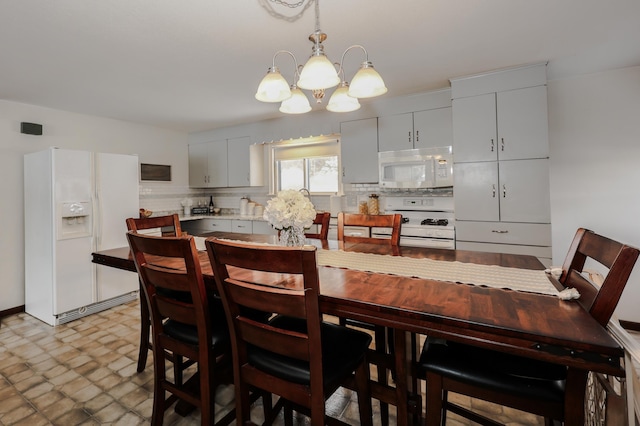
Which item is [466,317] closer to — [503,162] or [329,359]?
[329,359]

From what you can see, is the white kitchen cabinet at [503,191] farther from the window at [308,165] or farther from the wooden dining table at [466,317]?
the window at [308,165]

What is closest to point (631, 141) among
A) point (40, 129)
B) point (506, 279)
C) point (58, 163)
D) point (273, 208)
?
point (506, 279)

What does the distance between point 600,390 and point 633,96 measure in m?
2.92

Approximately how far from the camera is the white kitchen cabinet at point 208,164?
4891mm

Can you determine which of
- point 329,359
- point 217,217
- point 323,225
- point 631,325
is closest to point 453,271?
point 329,359

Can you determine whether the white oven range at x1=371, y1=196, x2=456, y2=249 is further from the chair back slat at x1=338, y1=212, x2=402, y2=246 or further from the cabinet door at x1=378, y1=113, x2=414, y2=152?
the chair back slat at x1=338, y1=212, x2=402, y2=246

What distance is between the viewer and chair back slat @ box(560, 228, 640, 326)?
2.92 ft

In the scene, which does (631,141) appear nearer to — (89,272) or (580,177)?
(580,177)

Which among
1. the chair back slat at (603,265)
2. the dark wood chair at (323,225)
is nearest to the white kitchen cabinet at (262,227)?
the dark wood chair at (323,225)

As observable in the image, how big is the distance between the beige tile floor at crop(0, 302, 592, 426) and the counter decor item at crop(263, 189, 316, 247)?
40.5 inches

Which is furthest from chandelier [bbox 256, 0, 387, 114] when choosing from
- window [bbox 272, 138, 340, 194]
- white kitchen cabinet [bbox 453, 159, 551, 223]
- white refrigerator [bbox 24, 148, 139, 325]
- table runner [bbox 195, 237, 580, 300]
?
white refrigerator [bbox 24, 148, 139, 325]

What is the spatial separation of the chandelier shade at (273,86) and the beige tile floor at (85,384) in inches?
70.2

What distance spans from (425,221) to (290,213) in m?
2.15

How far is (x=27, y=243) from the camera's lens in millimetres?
3354
